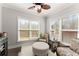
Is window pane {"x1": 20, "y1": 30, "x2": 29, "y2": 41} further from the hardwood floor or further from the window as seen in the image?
the hardwood floor

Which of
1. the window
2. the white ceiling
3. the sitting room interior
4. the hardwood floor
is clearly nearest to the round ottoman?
the sitting room interior

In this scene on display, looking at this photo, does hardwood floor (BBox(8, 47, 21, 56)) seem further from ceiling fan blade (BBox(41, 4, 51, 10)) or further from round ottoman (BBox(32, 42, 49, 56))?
ceiling fan blade (BBox(41, 4, 51, 10))

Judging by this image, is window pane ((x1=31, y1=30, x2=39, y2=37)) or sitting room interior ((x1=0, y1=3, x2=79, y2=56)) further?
window pane ((x1=31, y1=30, x2=39, y2=37))

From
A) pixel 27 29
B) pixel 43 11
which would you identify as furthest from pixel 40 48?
pixel 43 11

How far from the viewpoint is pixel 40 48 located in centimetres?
129

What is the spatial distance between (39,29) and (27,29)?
207 millimetres

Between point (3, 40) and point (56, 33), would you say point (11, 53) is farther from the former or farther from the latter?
point (56, 33)

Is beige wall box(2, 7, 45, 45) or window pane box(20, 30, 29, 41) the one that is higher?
beige wall box(2, 7, 45, 45)

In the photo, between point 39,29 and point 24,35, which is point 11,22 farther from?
point 39,29

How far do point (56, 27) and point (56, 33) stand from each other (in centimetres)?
11

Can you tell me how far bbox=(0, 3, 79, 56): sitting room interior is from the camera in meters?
1.21

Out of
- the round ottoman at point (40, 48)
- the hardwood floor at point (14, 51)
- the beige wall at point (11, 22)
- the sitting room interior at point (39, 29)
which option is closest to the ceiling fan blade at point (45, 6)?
the sitting room interior at point (39, 29)

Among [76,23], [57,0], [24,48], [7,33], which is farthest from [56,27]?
[7,33]

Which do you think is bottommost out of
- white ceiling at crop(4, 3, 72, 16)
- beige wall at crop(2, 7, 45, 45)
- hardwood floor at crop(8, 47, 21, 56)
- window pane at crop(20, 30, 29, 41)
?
hardwood floor at crop(8, 47, 21, 56)
